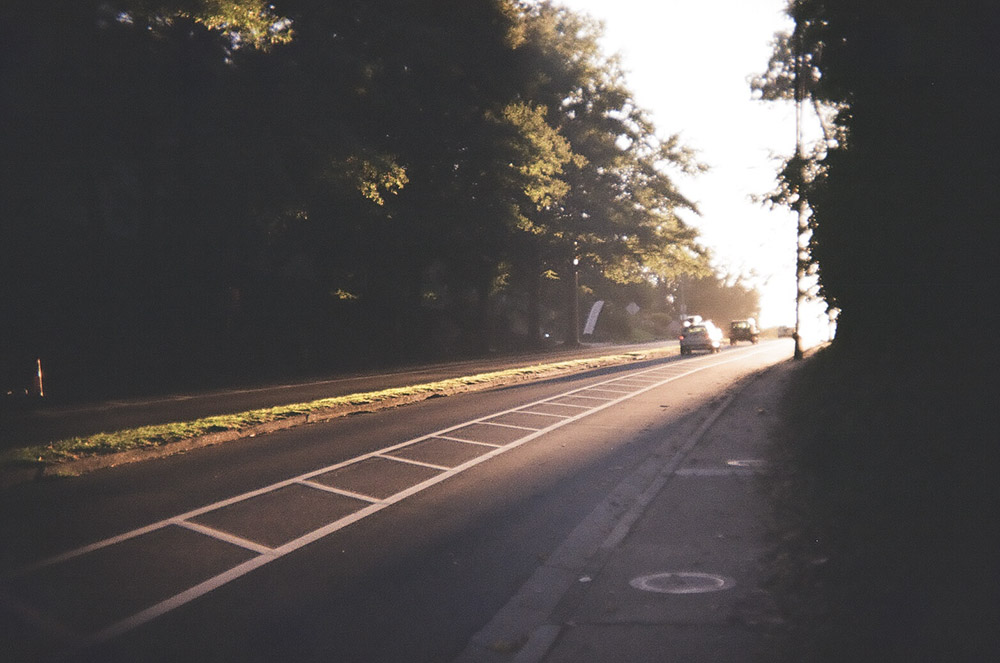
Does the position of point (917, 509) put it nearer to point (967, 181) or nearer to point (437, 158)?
point (967, 181)

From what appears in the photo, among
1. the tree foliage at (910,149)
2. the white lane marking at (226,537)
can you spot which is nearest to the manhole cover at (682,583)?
the white lane marking at (226,537)

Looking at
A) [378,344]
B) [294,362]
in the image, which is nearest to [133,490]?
[294,362]

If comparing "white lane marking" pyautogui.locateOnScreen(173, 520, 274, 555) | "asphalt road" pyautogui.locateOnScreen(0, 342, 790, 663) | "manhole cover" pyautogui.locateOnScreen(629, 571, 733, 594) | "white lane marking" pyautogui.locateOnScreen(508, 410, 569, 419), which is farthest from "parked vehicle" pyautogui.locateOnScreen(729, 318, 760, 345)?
"white lane marking" pyautogui.locateOnScreen(173, 520, 274, 555)

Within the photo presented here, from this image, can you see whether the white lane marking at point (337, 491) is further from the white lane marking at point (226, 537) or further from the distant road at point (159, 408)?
the distant road at point (159, 408)

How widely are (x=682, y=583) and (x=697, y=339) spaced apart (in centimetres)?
3670

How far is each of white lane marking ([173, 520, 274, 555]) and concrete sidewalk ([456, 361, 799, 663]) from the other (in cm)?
230

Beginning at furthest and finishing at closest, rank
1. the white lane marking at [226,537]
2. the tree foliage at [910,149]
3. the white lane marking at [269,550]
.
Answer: the tree foliage at [910,149]
the white lane marking at [226,537]
the white lane marking at [269,550]

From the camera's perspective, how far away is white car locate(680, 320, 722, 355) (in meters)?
40.6

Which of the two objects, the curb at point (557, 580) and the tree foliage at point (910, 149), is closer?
the curb at point (557, 580)

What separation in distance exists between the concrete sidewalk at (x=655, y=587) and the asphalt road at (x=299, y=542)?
9.8 inches

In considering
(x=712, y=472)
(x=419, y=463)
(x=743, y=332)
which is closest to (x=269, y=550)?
(x=419, y=463)

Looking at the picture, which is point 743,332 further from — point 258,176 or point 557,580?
point 557,580

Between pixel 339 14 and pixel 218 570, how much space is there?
78.9 ft

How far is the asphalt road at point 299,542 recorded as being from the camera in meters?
4.54
